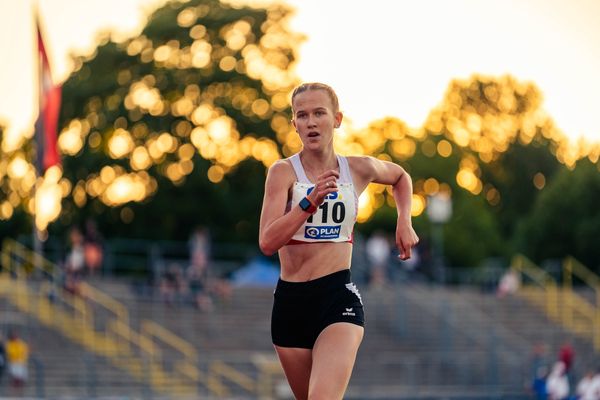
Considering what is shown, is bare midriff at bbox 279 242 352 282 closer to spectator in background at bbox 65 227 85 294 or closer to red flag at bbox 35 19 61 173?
spectator in background at bbox 65 227 85 294

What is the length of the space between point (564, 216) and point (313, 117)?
207 feet

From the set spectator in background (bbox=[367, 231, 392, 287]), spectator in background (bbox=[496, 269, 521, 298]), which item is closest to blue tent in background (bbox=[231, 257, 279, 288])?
spectator in background (bbox=[367, 231, 392, 287])

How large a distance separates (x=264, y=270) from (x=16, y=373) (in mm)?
15468

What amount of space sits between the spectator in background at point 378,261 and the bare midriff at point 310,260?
94.3 feet

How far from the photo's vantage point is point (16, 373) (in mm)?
26953

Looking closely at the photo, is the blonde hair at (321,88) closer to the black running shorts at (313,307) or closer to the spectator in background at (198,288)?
the black running shorts at (313,307)

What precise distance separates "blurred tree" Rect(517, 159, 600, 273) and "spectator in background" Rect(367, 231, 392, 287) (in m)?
29.3

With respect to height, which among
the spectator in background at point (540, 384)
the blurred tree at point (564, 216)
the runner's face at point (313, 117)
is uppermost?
the blurred tree at point (564, 216)

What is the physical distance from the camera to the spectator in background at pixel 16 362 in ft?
88.5

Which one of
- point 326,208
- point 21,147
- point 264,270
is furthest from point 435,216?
point 326,208

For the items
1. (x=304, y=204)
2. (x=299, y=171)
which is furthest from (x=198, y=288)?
(x=304, y=204)

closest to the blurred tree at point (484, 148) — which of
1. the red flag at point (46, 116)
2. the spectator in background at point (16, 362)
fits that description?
the red flag at point (46, 116)

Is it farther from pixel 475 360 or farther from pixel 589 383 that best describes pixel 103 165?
pixel 589 383

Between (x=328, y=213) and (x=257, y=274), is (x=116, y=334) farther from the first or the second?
(x=328, y=213)
